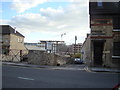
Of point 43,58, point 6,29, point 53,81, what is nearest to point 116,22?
point 43,58

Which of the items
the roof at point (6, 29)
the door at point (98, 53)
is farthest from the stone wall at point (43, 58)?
the roof at point (6, 29)

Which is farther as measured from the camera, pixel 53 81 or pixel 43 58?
pixel 43 58

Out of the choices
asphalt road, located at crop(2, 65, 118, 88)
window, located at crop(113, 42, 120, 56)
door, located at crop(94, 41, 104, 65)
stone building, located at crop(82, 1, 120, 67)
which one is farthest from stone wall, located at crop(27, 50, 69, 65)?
asphalt road, located at crop(2, 65, 118, 88)

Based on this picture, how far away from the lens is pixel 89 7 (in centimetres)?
2541

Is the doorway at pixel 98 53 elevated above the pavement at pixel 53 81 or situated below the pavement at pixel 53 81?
above

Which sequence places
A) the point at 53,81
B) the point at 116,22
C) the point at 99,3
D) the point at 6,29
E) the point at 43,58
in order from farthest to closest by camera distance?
the point at 6,29, the point at 43,58, the point at 99,3, the point at 116,22, the point at 53,81

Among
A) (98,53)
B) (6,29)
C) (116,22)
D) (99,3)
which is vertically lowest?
(98,53)

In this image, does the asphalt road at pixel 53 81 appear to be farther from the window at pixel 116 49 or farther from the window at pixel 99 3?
the window at pixel 99 3

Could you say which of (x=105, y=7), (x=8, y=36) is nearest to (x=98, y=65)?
(x=105, y=7)

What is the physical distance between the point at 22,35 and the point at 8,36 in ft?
36.0

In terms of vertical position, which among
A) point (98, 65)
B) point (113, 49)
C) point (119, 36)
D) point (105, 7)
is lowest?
point (98, 65)

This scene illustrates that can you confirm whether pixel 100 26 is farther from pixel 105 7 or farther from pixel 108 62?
pixel 108 62

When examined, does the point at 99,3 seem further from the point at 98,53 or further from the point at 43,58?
the point at 43,58

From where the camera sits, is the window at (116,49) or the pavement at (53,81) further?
the window at (116,49)
